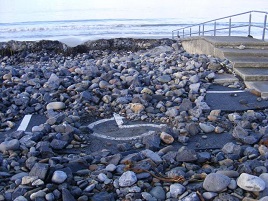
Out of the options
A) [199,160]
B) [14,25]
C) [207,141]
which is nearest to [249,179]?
[199,160]

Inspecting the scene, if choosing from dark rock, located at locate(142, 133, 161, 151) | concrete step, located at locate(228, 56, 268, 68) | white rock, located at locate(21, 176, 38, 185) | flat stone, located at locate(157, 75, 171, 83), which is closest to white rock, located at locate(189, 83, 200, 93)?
flat stone, located at locate(157, 75, 171, 83)

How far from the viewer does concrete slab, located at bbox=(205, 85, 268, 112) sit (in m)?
6.23

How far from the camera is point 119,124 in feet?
18.8

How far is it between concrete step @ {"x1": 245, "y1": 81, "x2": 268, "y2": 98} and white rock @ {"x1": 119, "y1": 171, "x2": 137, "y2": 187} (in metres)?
4.20

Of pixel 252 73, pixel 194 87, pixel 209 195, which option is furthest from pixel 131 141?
pixel 252 73

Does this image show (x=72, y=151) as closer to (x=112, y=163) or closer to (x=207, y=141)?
(x=112, y=163)

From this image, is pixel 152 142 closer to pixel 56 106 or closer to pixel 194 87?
pixel 56 106

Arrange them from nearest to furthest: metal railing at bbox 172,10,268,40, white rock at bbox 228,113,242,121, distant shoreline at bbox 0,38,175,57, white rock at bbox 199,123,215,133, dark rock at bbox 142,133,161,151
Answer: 1. dark rock at bbox 142,133,161,151
2. white rock at bbox 199,123,215,133
3. white rock at bbox 228,113,242,121
4. metal railing at bbox 172,10,268,40
5. distant shoreline at bbox 0,38,175,57

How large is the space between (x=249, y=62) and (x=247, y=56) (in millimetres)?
703

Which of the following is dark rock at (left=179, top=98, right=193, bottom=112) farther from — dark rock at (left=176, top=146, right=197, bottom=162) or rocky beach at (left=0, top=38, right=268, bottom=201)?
dark rock at (left=176, top=146, right=197, bottom=162)

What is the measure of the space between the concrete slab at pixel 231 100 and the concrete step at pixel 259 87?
0.39 feet

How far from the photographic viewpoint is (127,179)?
10.8 feet

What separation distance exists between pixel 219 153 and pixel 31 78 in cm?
499

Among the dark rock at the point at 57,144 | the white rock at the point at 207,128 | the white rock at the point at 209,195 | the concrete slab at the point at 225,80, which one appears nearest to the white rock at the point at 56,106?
the dark rock at the point at 57,144
